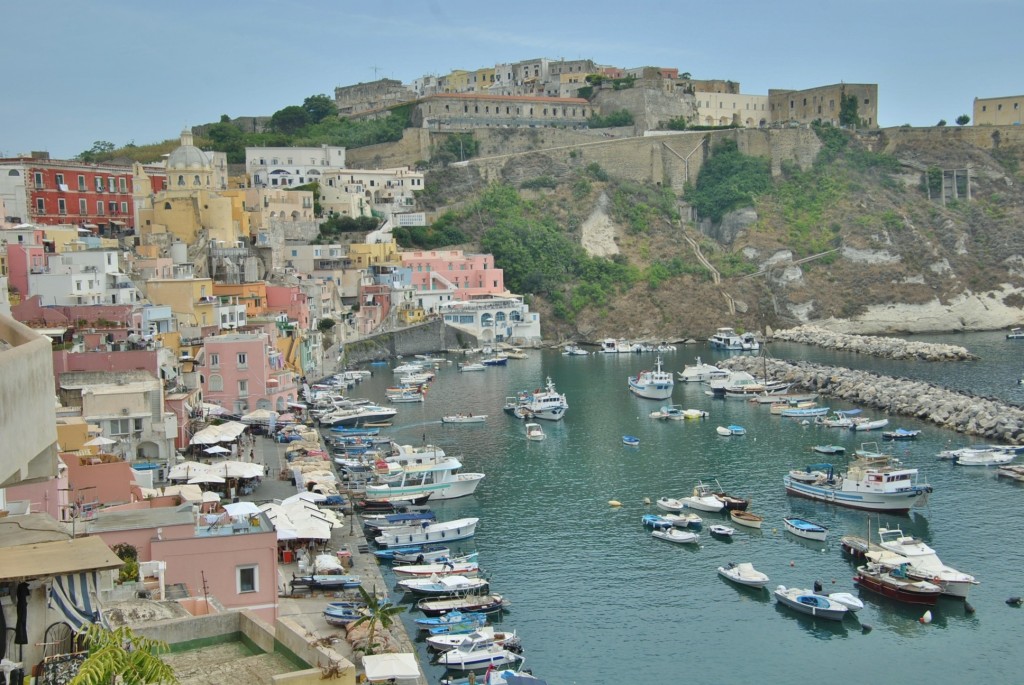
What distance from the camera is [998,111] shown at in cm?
8556

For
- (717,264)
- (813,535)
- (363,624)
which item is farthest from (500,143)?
(363,624)

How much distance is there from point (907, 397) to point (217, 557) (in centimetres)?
3428

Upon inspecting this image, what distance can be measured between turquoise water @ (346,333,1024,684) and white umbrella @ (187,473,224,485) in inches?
237

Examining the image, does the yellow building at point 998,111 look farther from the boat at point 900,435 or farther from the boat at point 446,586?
the boat at point 446,586

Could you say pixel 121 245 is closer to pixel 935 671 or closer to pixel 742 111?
pixel 935 671

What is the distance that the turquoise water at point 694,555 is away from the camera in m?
20.3

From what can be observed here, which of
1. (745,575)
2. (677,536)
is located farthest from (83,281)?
(745,575)

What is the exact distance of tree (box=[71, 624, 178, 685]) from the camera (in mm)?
4594

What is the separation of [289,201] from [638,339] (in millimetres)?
21232

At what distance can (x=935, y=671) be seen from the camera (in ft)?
65.0

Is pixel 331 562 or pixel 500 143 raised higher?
pixel 500 143

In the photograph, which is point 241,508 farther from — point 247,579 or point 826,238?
point 826,238

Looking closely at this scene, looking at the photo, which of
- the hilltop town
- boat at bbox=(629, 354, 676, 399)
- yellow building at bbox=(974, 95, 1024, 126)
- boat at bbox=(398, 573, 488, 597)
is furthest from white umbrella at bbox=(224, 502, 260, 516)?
yellow building at bbox=(974, 95, 1024, 126)

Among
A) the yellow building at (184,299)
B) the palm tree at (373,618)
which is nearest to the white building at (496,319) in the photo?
the yellow building at (184,299)
